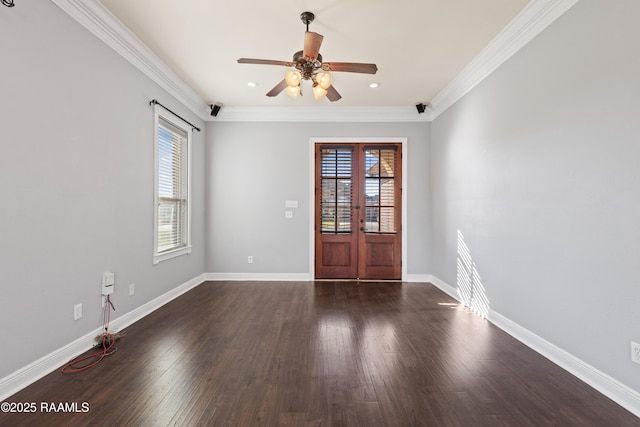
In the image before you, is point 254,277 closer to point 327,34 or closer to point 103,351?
point 103,351

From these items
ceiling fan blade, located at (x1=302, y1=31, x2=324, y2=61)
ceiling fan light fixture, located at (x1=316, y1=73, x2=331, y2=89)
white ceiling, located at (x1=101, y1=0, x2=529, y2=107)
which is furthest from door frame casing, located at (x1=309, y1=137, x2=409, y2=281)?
ceiling fan blade, located at (x1=302, y1=31, x2=324, y2=61)

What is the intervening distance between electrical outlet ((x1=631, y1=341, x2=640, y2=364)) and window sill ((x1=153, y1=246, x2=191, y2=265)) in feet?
14.3

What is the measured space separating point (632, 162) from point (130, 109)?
14.1 feet

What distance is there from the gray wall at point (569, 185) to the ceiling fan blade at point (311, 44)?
6.46 feet

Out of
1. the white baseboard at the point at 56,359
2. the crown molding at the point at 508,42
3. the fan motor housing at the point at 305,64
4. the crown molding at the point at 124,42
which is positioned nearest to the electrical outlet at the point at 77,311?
the white baseboard at the point at 56,359

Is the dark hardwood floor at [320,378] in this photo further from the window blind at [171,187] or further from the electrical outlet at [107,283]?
the window blind at [171,187]

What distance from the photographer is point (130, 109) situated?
3119 millimetres

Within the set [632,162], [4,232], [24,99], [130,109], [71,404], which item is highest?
[130,109]

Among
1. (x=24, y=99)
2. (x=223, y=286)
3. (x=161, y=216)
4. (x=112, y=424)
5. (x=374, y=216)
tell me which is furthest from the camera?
(x=374, y=216)

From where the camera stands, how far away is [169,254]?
12.9ft

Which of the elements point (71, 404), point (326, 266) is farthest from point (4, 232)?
point (326, 266)

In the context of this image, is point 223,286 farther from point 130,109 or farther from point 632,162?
point 632,162

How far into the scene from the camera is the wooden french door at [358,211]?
5.14 metres

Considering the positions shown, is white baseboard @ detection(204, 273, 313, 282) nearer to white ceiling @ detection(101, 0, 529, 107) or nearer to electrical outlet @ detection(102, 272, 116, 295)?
electrical outlet @ detection(102, 272, 116, 295)
